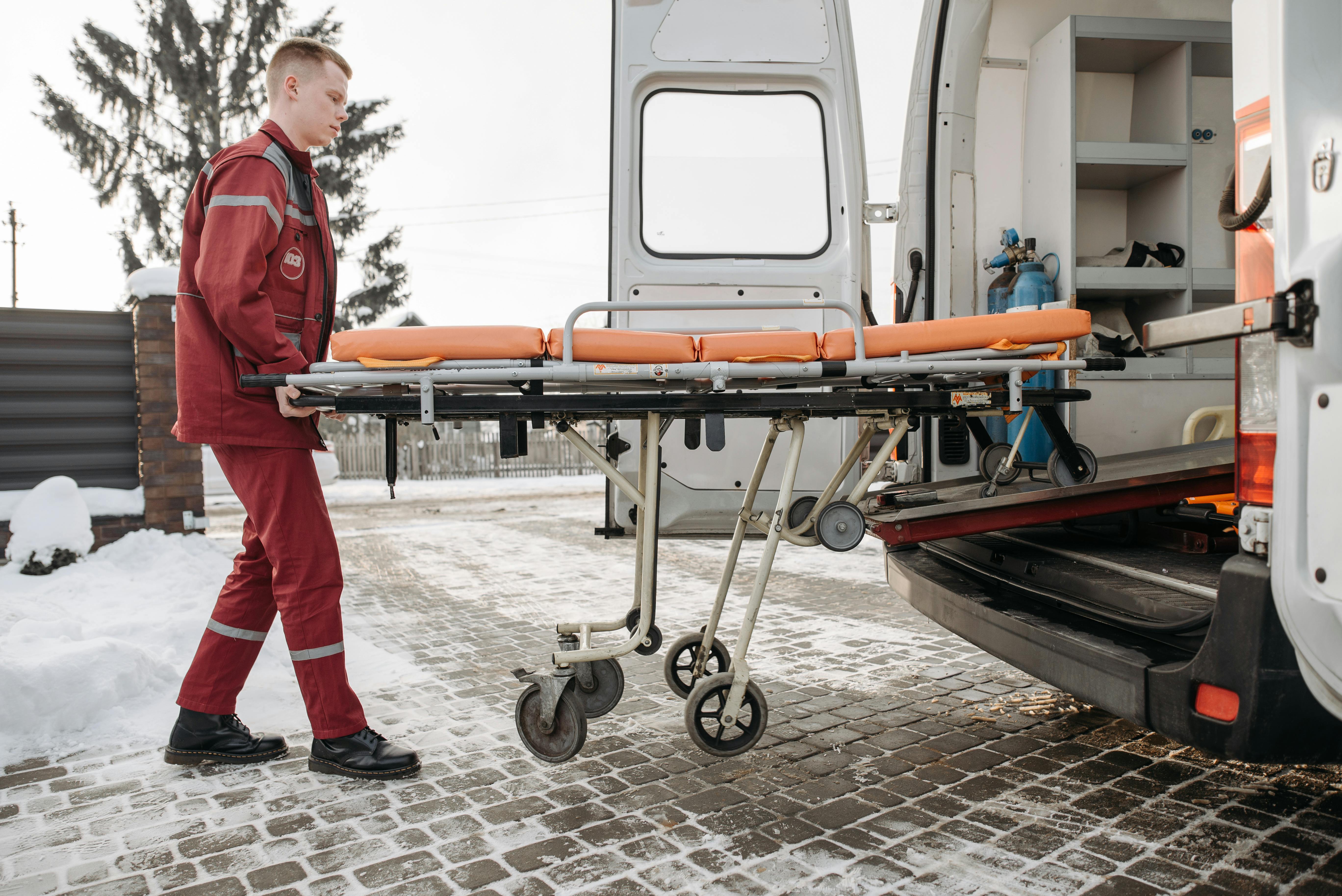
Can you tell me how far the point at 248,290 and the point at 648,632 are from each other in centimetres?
170

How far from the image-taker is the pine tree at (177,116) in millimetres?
17375

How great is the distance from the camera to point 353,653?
4598 millimetres

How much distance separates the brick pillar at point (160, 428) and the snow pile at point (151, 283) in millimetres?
47

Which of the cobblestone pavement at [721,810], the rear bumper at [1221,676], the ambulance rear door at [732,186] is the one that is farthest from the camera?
the ambulance rear door at [732,186]

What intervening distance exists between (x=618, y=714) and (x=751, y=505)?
3.52 ft

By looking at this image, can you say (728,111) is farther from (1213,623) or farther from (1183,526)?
(1213,623)

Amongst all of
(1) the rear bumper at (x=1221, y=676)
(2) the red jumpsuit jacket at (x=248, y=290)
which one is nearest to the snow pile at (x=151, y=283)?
(2) the red jumpsuit jacket at (x=248, y=290)

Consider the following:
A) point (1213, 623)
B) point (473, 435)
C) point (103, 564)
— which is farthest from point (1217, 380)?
point (473, 435)

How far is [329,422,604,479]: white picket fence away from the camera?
2355cm

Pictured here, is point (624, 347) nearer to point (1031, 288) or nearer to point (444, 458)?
point (1031, 288)

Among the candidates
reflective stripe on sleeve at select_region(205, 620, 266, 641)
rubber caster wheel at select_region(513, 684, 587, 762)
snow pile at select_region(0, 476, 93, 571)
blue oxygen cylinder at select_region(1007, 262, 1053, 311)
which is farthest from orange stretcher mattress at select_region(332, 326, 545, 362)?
snow pile at select_region(0, 476, 93, 571)

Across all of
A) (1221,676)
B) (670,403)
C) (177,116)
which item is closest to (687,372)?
(670,403)

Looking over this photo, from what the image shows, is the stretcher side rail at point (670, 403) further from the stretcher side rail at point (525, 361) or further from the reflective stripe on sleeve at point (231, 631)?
the reflective stripe on sleeve at point (231, 631)

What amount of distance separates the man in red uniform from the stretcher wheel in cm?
158
